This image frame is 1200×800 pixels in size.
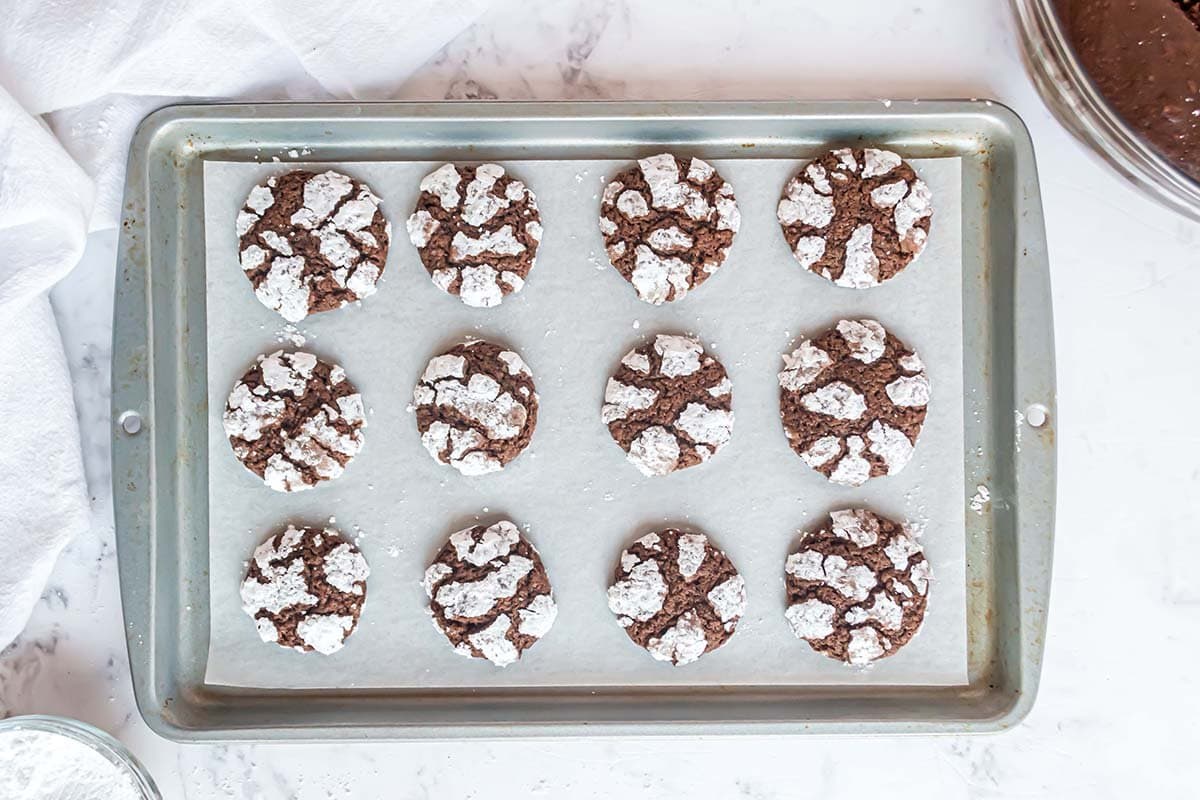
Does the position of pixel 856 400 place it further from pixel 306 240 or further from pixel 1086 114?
pixel 306 240

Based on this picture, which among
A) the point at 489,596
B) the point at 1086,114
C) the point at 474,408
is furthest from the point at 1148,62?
the point at 489,596

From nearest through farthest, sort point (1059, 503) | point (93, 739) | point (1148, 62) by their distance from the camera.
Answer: point (1148, 62) → point (93, 739) → point (1059, 503)

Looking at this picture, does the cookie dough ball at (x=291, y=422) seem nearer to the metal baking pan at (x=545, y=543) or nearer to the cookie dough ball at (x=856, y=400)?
the metal baking pan at (x=545, y=543)

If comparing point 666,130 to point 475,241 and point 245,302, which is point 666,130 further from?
point 245,302

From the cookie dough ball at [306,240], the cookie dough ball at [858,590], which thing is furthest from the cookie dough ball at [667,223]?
the cookie dough ball at [858,590]

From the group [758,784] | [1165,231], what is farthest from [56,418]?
[1165,231]

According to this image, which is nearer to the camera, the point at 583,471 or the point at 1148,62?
the point at 1148,62
